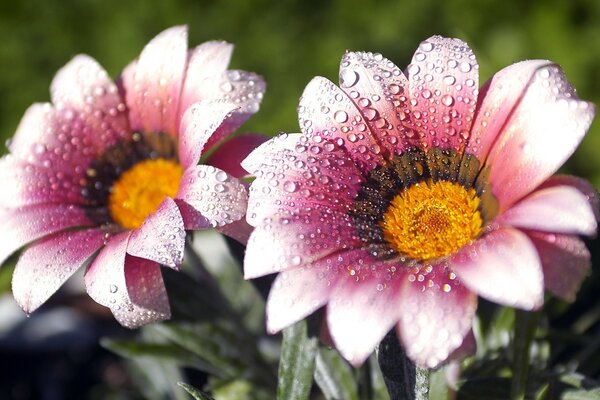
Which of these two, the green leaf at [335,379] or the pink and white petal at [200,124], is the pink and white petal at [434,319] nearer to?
the pink and white petal at [200,124]

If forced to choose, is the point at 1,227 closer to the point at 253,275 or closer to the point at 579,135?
the point at 253,275

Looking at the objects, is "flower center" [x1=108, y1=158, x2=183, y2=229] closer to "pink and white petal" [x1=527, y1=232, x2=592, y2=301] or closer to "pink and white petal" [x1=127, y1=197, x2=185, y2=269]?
"pink and white petal" [x1=127, y1=197, x2=185, y2=269]

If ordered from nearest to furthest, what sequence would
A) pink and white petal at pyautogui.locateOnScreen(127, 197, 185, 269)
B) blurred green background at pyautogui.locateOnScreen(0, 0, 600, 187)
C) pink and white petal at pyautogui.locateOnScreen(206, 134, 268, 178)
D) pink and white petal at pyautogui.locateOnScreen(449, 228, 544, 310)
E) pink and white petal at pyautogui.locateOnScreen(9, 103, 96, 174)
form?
pink and white petal at pyautogui.locateOnScreen(449, 228, 544, 310) → pink and white petal at pyautogui.locateOnScreen(127, 197, 185, 269) → pink and white petal at pyautogui.locateOnScreen(206, 134, 268, 178) → pink and white petal at pyautogui.locateOnScreen(9, 103, 96, 174) → blurred green background at pyautogui.locateOnScreen(0, 0, 600, 187)

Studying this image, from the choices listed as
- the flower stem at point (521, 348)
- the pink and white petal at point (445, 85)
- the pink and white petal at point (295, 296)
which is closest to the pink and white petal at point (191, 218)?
the pink and white petal at point (295, 296)

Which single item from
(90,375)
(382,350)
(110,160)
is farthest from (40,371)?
(382,350)

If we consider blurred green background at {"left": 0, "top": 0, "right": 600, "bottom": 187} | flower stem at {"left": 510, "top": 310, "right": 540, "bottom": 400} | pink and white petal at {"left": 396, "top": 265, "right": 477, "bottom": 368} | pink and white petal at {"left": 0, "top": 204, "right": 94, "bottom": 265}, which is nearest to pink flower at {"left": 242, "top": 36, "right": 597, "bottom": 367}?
pink and white petal at {"left": 396, "top": 265, "right": 477, "bottom": 368}

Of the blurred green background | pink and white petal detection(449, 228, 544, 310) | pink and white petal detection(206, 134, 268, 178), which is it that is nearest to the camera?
pink and white petal detection(449, 228, 544, 310)

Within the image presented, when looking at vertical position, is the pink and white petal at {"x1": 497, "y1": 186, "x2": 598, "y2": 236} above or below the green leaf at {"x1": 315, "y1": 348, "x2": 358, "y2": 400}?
above

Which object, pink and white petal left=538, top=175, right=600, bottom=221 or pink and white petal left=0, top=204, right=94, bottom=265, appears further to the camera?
pink and white petal left=0, top=204, right=94, bottom=265
